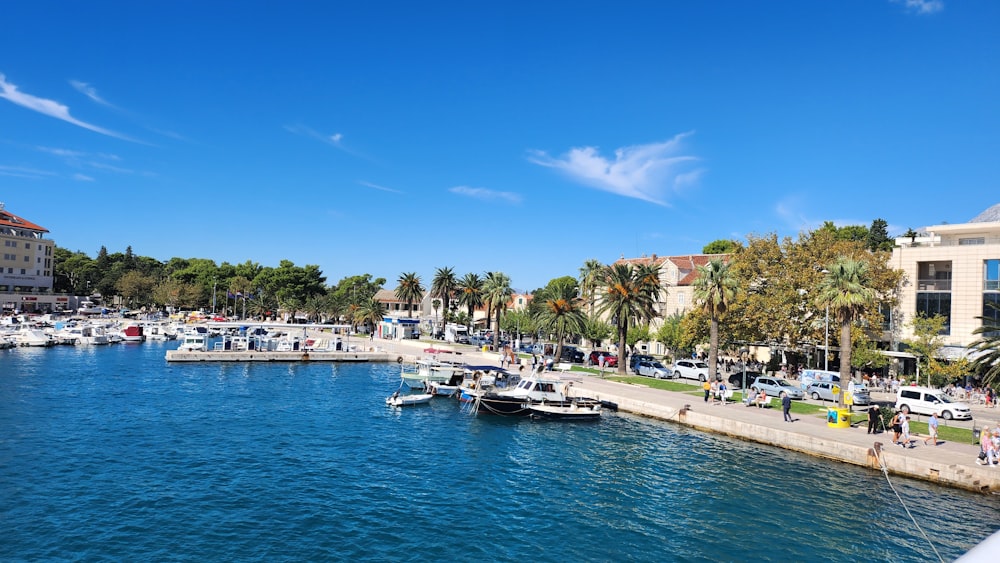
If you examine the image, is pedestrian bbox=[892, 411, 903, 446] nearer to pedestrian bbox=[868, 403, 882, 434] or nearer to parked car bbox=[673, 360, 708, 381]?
pedestrian bbox=[868, 403, 882, 434]

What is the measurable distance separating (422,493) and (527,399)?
17.6 meters

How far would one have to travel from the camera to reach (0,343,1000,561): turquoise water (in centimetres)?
1948

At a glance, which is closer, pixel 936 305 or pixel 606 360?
pixel 936 305

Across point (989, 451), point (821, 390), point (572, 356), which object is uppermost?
point (821, 390)

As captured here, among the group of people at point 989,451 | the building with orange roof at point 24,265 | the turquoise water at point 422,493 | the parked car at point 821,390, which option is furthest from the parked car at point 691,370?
the building with orange roof at point 24,265

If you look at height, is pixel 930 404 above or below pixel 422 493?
above

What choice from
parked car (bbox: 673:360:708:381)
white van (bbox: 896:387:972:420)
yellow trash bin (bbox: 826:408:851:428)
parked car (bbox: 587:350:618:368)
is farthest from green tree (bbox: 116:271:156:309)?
white van (bbox: 896:387:972:420)

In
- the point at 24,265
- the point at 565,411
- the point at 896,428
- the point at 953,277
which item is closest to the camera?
the point at 896,428

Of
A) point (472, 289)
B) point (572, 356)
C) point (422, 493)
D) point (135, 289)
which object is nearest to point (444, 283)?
point (472, 289)

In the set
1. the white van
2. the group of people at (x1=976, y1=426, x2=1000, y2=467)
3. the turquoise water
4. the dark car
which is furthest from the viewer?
the dark car

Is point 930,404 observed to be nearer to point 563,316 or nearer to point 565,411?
point 565,411

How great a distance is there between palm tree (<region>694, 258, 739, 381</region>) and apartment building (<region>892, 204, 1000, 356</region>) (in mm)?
19160

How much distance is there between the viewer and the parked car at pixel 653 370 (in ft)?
188

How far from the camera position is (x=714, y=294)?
4903cm
